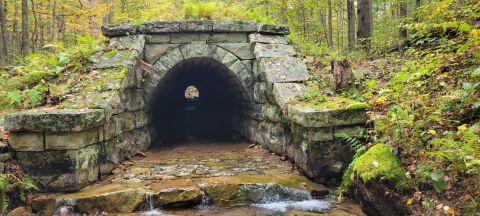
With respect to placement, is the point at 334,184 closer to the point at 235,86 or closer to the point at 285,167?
the point at 285,167

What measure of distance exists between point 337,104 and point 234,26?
3.54 meters

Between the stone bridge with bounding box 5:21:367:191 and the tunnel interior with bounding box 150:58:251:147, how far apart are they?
0.10m

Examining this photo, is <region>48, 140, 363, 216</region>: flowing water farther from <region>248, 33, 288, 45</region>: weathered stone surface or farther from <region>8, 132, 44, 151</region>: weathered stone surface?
<region>248, 33, 288, 45</region>: weathered stone surface

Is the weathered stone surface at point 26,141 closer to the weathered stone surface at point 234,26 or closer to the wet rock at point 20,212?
the wet rock at point 20,212

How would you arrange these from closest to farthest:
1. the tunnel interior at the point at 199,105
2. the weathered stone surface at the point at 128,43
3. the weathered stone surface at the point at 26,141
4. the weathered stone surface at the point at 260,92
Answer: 1. the weathered stone surface at the point at 26,141
2. the weathered stone surface at the point at 128,43
3. the weathered stone surface at the point at 260,92
4. the tunnel interior at the point at 199,105

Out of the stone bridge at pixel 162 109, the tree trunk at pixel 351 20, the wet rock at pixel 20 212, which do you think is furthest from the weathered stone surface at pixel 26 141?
the tree trunk at pixel 351 20

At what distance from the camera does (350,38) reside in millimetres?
13734

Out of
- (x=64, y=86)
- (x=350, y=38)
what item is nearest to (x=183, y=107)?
(x=350, y=38)

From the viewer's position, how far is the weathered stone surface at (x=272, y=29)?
8.26 meters

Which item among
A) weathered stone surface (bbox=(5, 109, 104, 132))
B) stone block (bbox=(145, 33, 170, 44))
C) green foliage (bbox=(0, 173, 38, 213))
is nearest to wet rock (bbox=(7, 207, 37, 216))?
green foliage (bbox=(0, 173, 38, 213))

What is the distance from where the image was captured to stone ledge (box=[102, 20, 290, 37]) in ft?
25.7

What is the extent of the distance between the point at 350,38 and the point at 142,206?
11.3 m

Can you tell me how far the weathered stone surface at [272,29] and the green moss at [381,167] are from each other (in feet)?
15.1

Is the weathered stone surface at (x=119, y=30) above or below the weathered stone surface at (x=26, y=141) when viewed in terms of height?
above
